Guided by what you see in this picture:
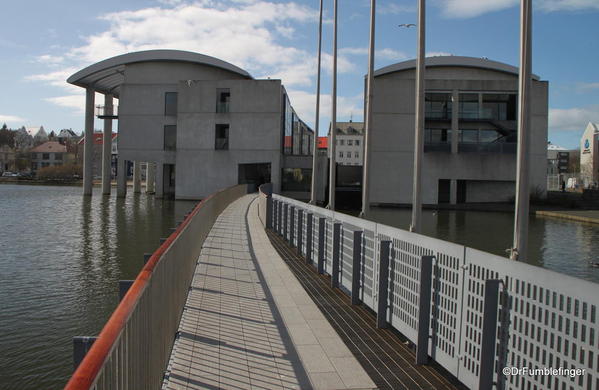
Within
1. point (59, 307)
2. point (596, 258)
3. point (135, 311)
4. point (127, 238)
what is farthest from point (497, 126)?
point (135, 311)

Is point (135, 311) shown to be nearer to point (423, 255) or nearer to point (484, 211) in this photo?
point (423, 255)

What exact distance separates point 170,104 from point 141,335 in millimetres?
51295

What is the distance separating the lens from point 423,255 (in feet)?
18.5

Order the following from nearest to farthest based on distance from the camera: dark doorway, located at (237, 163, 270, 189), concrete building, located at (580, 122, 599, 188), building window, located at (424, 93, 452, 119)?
building window, located at (424, 93, 452, 119), dark doorway, located at (237, 163, 270, 189), concrete building, located at (580, 122, 599, 188)

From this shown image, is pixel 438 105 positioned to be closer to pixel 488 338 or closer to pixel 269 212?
pixel 269 212

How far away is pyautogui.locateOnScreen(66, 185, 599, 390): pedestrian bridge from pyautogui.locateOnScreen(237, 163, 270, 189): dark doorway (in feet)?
140

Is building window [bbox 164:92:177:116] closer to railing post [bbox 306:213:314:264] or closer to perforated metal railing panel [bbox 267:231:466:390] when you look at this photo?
railing post [bbox 306:213:314:264]

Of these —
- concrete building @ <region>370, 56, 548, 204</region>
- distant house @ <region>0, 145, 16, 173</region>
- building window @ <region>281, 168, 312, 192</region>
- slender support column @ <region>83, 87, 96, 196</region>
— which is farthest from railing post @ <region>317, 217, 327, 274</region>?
distant house @ <region>0, 145, 16, 173</region>

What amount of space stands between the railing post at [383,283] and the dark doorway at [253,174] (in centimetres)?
4411

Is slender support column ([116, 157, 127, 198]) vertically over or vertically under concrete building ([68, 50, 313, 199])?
under

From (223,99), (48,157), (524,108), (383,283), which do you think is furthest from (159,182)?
(48,157)

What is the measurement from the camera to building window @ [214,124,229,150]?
50375 mm

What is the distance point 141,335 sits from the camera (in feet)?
12.2

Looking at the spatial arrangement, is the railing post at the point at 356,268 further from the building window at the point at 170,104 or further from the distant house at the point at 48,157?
the distant house at the point at 48,157
